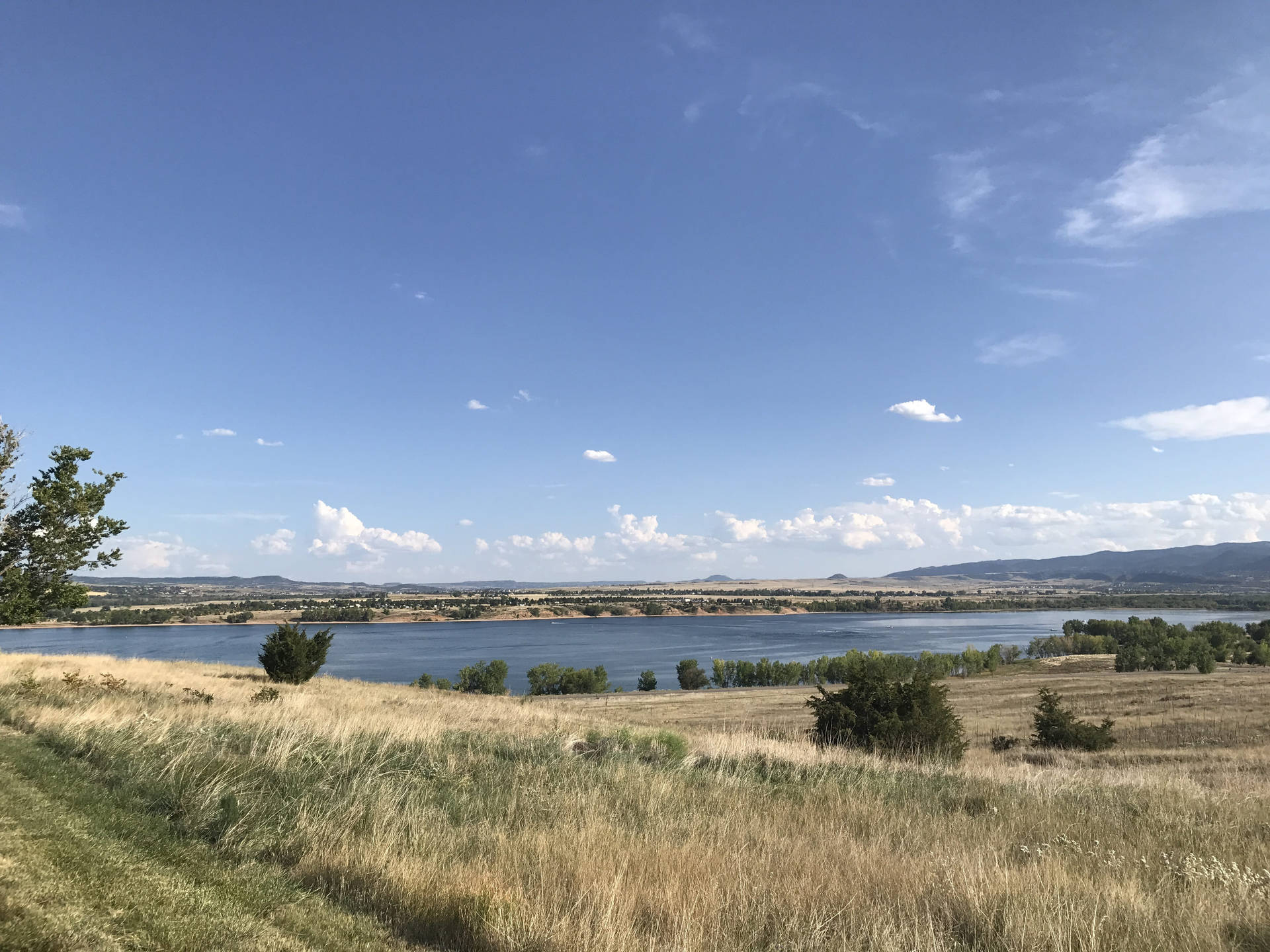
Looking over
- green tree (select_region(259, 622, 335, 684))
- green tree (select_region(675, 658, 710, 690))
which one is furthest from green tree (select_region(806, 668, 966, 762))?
green tree (select_region(675, 658, 710, 690))

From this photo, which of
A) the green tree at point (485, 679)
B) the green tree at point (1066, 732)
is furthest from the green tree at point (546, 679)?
the green tree at point (1066, 732)

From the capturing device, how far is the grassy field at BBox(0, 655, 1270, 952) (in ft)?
13.6

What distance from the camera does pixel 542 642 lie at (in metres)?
146

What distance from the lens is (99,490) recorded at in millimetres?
23172

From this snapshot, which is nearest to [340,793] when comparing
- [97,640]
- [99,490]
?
[99,490]

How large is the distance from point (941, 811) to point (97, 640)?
148717mm

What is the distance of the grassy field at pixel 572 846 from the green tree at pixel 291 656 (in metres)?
14.5

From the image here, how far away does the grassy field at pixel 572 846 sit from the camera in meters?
4.15

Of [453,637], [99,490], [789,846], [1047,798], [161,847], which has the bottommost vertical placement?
[453,637]

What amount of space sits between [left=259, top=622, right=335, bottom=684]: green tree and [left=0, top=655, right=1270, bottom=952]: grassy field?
1454 cm

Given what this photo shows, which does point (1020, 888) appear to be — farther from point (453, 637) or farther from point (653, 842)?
point (453, 637)

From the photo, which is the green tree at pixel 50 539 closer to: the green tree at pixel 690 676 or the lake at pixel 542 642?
the lake at pixel 542 642

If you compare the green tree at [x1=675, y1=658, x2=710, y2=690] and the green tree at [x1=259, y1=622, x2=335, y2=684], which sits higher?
the green tree at [x1=259, y1=622, x2=335, y2=684]

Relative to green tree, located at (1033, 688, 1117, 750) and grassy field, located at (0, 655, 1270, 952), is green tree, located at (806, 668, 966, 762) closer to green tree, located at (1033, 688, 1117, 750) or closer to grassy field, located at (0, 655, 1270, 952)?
grassy field, located at (0, 655, 1270, 952)
